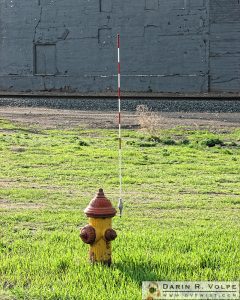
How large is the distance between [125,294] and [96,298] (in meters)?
0.21

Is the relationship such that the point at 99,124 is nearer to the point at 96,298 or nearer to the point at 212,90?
the point at 96,298

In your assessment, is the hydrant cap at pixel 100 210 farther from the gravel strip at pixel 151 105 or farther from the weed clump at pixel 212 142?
the gravel strip at pixel 151 105

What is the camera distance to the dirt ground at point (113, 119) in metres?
20.0

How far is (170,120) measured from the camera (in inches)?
843

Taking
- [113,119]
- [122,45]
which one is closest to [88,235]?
[113,119]

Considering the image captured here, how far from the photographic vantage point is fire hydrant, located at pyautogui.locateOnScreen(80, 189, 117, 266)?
576cm

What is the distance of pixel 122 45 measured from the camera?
39406mm

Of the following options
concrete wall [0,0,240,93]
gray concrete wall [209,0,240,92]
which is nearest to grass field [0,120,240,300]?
gray concrete wall [209,0,240,92]

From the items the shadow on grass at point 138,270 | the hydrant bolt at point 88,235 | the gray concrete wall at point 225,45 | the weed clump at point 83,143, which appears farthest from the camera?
the gray concrete wall at point 225,45

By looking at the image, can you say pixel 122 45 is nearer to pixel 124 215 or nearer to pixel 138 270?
pixel 124 215

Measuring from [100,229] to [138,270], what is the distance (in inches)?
17.5

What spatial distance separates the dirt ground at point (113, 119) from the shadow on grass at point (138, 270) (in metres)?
12.0

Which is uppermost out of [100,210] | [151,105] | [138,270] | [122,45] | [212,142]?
[122,45]

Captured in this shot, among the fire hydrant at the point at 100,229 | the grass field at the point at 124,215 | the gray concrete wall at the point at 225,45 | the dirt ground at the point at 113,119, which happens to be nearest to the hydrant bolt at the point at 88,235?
the fire hydrant at the point at 100,229
